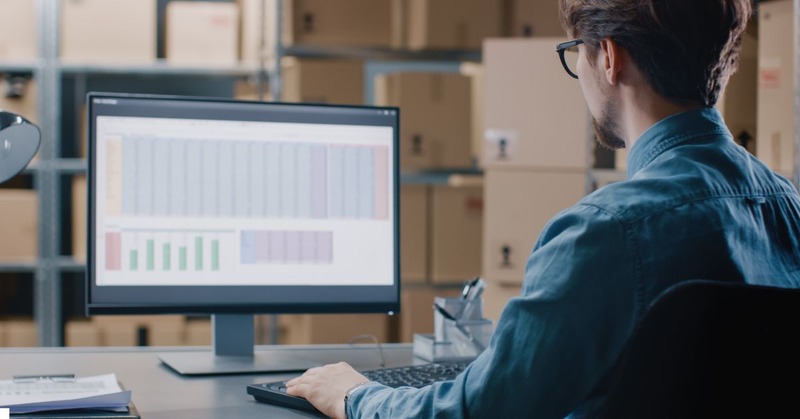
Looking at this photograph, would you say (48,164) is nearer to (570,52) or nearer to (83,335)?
(83,335)

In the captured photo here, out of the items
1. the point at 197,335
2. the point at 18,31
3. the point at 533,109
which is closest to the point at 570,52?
the point at 533,109

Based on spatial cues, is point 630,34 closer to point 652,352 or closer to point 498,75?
point 652,352

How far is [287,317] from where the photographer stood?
356cm

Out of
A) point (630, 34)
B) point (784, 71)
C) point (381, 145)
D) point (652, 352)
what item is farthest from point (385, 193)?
point (784, 71)

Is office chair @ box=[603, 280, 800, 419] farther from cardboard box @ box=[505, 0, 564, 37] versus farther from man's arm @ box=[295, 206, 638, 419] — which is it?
cardboard box @ box=[505, 0, 564, 37]

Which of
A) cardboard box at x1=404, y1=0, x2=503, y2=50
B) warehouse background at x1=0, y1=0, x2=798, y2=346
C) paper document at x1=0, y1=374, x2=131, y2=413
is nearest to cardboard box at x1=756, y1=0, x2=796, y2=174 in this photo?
warehouse background at x1=0, y1=0, x2=798, y2=346

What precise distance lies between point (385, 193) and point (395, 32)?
211 centimetres

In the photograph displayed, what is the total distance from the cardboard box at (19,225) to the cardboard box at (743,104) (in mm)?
2502

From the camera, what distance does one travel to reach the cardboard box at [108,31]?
3.66m

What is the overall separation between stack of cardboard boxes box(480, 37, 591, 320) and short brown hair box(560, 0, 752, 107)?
2.18 metres

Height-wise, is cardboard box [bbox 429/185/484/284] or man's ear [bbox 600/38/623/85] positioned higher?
man's ear [bbox 600/38/623/85]

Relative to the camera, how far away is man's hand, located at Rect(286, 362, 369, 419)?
1156 millimetres

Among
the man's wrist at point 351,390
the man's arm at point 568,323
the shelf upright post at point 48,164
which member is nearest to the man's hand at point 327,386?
the man's wrist at point 351,390

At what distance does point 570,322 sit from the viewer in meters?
0.86
